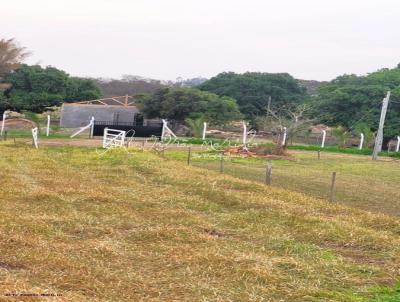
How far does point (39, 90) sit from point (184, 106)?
41.3 feet

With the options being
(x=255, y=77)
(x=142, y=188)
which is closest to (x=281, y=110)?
(x=255, y=77)

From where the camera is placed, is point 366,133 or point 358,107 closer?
point 366,133

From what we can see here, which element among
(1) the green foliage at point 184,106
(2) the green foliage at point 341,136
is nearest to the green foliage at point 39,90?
(1) the green foliage at point 184,106

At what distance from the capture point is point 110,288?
533 centimetres

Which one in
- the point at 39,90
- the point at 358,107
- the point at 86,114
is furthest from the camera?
the point at 39,90

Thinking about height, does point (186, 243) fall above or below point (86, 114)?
above

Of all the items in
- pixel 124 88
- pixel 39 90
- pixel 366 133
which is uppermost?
pixel 124 88

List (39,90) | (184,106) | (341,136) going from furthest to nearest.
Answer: (39,90) < (184,106) < (341,136)

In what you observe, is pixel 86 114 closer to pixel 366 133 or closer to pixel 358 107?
pixel 366 133

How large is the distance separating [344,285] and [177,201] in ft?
17.2

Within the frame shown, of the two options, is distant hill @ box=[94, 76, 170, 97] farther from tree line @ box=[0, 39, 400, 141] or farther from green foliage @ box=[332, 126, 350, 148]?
green foliage @ box=[332, 126, 350, 148]

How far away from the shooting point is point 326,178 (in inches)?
672

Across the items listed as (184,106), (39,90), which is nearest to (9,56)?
(39,90)

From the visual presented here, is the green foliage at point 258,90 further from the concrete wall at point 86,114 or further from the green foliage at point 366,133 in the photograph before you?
the concrete wall at point 86,114
